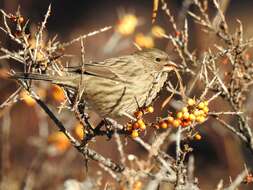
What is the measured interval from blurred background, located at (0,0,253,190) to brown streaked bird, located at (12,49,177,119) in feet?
0.87

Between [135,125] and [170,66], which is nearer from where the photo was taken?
[135,125]

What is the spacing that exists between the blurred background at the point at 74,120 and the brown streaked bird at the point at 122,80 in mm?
265

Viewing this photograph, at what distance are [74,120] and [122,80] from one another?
1.47 m

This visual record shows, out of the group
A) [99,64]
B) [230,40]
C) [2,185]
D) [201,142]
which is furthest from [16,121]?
[230,40]

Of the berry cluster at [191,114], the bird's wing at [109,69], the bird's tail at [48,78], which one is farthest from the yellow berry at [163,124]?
the bird's wing at [109,69]

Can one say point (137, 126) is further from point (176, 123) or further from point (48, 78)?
point (48, 78)

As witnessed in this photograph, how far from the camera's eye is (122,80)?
5094 mm

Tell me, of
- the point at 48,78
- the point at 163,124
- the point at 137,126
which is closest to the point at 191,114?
the point at 163,124

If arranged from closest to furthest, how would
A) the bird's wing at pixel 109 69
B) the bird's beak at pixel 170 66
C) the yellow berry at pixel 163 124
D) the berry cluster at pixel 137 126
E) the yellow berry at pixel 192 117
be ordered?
the yellow berry at pixel 192 117
the yellow berry at pixel 163 124
the berry cluster at pixel 137 126
the bird's beak at pixel 170 66
the bird's wing at pixel 109 69

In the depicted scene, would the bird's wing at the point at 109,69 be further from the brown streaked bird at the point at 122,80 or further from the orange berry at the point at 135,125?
the orange berry at the point at 135,125

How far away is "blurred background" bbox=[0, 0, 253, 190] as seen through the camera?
6.18 metres

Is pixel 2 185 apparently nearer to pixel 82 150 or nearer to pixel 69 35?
pixel 82 150

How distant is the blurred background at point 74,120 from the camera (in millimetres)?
6181

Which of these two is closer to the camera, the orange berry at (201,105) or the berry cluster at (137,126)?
the orange berry at (201,105)
